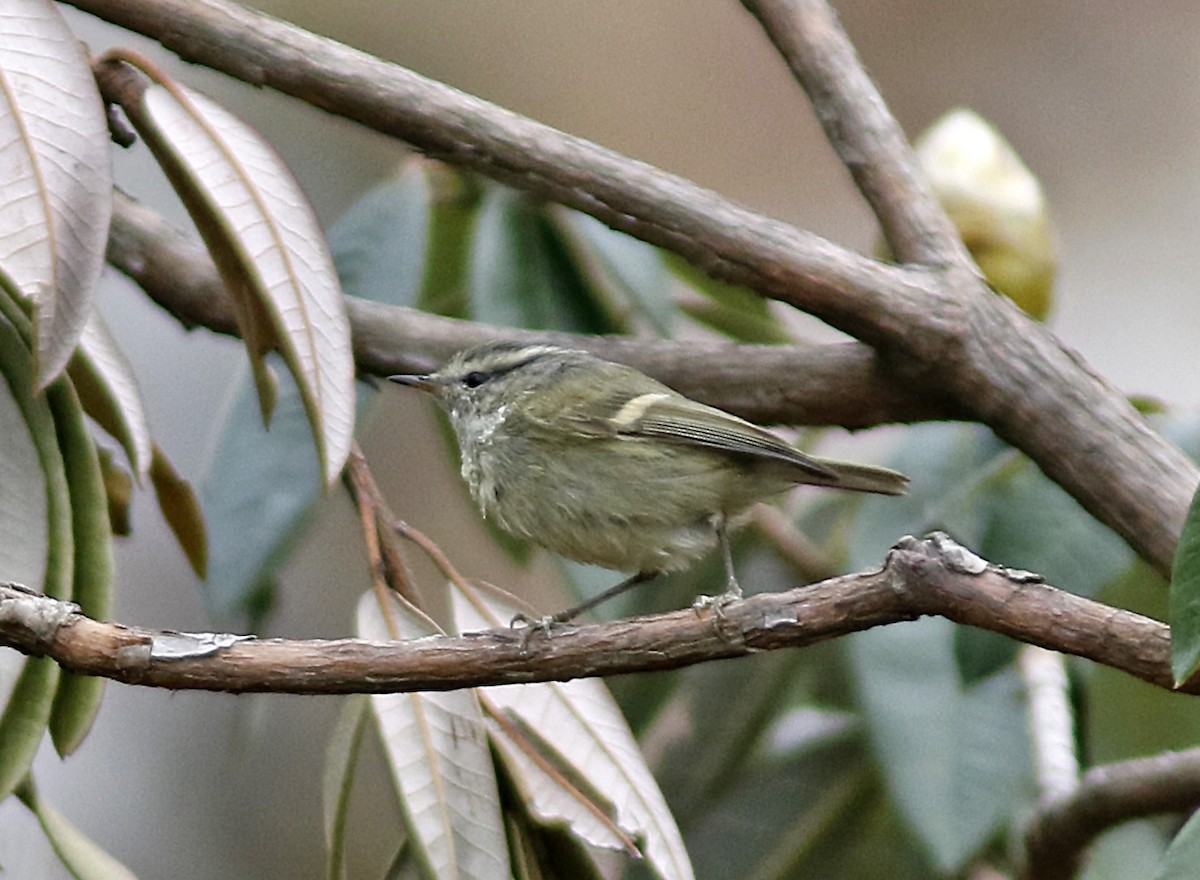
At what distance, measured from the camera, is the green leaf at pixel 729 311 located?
2896 mm

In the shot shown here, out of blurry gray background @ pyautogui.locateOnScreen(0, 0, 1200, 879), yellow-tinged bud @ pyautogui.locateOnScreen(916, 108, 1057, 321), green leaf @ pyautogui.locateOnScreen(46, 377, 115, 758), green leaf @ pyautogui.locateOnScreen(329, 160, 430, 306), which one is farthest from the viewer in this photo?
blurry gray background @ pyautogui.locateOnScreen(0, 0, 1200, 879)

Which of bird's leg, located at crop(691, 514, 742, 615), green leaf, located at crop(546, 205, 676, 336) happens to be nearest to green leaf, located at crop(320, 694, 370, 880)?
bird's leg, located at crop(691, 514, 742, 615)

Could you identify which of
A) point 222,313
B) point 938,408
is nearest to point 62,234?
point 222,313

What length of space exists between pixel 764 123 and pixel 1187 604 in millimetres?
5519

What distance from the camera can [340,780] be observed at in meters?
1.67

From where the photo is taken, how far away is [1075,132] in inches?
260

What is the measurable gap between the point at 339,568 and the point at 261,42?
362 cm

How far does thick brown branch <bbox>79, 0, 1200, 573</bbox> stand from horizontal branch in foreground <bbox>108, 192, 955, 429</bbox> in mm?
73

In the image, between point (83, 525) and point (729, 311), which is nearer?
point (83, 525)

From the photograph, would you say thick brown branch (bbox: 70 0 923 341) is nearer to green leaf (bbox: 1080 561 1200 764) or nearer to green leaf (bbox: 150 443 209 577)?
green leaf (bbox: 150 443 209 577)

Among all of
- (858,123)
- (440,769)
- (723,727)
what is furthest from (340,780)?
(723,727)

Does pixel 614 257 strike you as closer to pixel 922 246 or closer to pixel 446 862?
pixel 922 246

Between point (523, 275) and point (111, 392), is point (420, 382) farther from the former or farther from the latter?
point (111, 392)

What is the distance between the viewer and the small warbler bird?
2246mm
